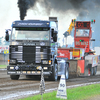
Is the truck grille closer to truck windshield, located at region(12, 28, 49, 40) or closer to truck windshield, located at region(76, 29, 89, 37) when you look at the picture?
truck windshield, located at region(12, 28, 49, 40)

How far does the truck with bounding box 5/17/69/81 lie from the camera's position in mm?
16016

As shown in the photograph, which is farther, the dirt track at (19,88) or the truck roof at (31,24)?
the truck roof at (31,24)

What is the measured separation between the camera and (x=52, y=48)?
16.4 m

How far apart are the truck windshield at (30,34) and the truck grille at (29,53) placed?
53 centimetres

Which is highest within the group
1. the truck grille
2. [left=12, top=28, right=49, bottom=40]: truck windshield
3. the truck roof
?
the truck roof

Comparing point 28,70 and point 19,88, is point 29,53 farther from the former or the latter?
point 19,88

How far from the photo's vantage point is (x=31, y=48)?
16.1 metres

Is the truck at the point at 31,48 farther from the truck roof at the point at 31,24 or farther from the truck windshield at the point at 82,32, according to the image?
the truck windshield at the point at 82,32

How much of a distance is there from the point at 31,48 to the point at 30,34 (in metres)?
0.76

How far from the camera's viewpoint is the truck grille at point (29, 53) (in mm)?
15984

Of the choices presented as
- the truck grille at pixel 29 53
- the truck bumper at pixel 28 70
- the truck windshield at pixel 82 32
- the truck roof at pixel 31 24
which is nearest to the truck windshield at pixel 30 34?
the truck roof at pixel 31 24

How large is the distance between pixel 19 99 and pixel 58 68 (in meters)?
8.58

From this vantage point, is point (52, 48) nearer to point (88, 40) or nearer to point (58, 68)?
point (58, 68)

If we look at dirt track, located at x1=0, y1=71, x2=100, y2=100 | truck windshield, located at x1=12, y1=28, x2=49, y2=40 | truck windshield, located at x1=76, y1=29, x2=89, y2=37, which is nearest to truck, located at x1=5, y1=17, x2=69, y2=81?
truck windshield, located at x1=12, y1=28, x2=49, y2=40
